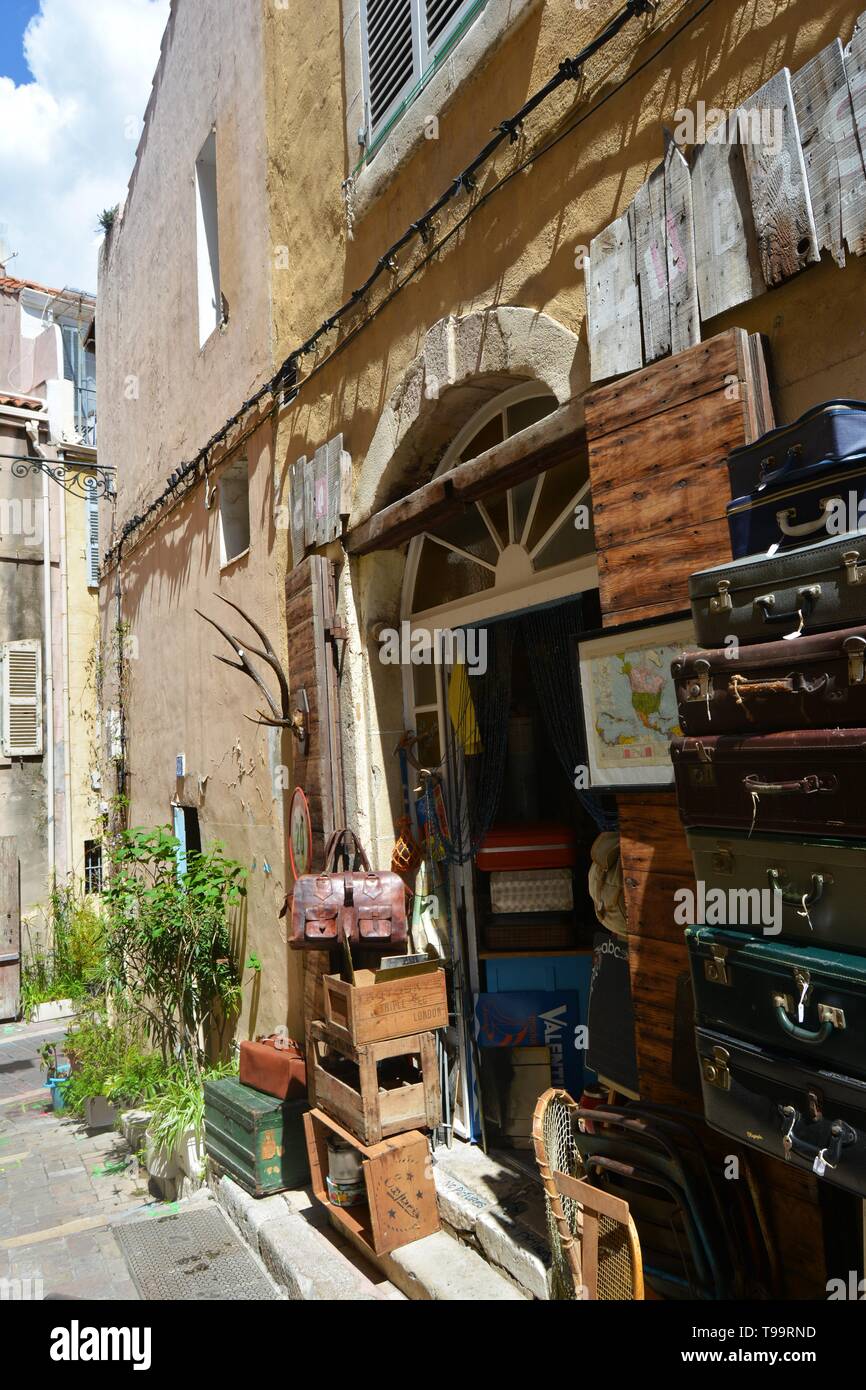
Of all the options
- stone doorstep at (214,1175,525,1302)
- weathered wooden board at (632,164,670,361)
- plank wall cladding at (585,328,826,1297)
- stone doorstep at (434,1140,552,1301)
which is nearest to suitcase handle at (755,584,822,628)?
plank wall cladding at (585,328,826,1297)

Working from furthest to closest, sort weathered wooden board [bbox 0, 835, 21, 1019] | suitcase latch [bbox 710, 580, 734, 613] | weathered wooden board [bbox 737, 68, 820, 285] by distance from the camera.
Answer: weathered wooden board [bbox 0, 835, 21, 1019], weathered wooden board [bbox 737, 68, 820, 285], suitcase latch [bbox 710, 580, 734, 613]

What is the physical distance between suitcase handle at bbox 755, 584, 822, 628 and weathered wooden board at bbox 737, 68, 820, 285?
3.44 feet

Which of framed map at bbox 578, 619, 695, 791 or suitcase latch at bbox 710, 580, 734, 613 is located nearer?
suitcase latch at bbox 710, 580, 734, 613

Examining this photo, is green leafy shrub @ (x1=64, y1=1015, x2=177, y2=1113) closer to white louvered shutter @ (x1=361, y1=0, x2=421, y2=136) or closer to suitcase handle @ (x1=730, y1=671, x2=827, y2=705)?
suitcase handle @ (x1=730, y1=671, x2=827, y2=705)

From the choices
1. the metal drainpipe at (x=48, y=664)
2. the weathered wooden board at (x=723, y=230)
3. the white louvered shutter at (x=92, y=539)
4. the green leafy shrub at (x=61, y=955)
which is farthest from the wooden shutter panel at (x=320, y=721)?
the white louvered shutter at (x=92, y=539)

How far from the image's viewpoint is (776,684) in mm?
1952

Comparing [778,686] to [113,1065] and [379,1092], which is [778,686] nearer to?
[379,1092]

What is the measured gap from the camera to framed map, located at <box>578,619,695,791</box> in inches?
111

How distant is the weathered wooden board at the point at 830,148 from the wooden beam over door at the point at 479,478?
3.41ft

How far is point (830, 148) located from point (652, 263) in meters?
0.65

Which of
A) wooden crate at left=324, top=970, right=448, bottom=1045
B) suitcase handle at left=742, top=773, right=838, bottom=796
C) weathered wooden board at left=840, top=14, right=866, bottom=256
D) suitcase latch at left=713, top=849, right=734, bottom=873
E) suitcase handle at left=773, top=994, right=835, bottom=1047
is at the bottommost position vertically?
wooden crate at left=324, top=970, right=448, bottom=1045

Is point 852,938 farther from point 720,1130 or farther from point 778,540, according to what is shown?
point 778,540

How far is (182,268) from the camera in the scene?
316 inches
